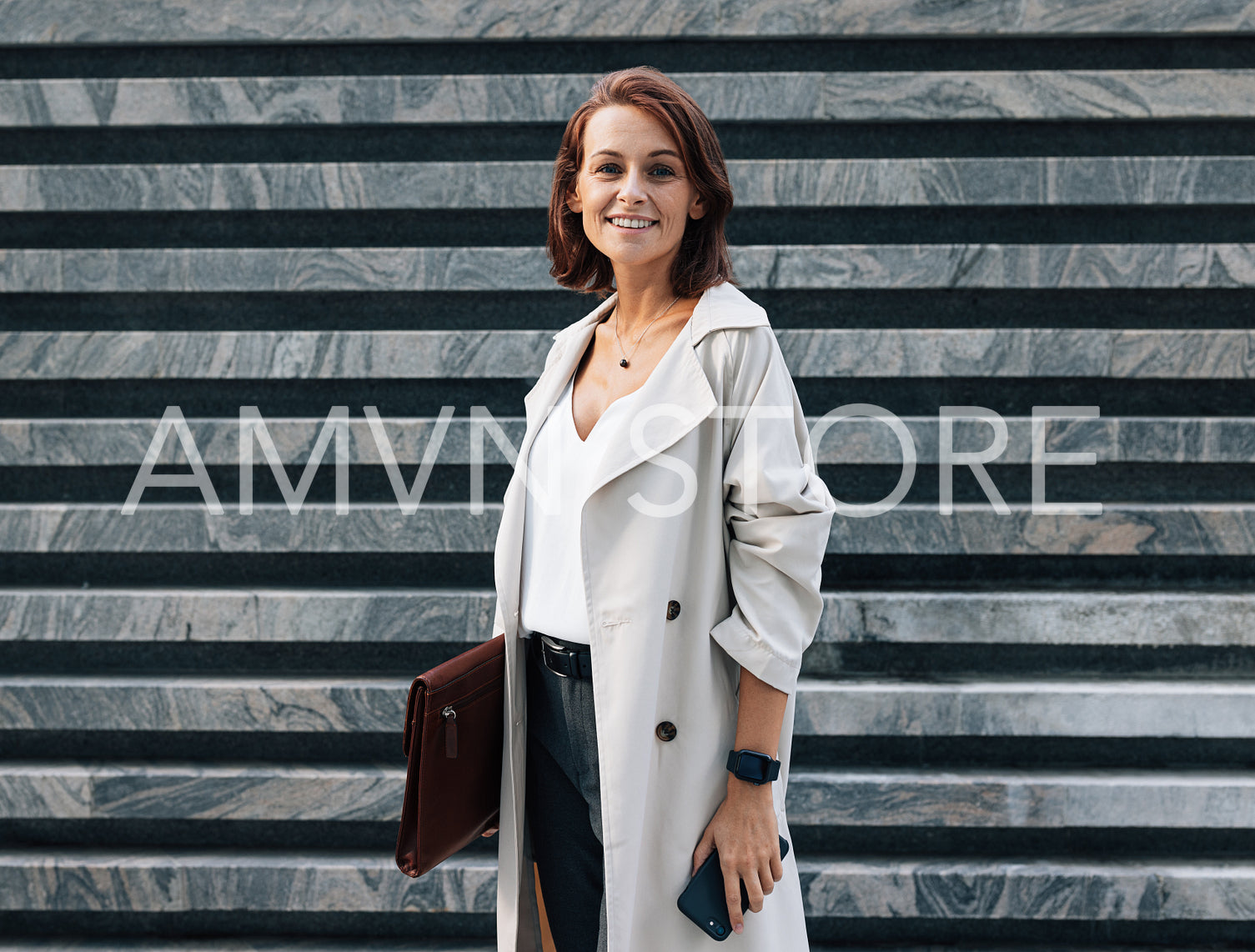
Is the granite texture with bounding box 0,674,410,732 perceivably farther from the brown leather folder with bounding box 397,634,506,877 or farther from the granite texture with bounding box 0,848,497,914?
the brown leather folder with bounding box 397,634,506,877

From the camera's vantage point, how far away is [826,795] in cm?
294

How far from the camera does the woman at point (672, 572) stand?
5.23 feet

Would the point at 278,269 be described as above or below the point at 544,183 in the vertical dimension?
below

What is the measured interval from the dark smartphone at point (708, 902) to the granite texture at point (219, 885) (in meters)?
1.64

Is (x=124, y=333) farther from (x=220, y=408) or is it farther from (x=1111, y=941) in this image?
(x=1111, y=941)

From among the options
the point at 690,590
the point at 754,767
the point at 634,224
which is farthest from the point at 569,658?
the point at 634,224

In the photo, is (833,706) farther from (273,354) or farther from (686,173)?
(273,354)

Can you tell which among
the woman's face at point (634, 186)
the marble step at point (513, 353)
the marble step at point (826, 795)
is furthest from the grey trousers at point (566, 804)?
the marble step at point (513, 353)

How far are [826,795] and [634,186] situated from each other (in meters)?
2.25

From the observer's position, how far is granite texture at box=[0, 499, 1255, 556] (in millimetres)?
2984

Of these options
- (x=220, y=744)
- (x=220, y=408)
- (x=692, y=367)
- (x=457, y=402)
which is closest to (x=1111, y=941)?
(x=692, y=367)

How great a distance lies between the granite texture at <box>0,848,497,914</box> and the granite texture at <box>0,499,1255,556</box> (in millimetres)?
1143

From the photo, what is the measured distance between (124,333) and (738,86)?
7.96 feet

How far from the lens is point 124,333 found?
3.08 m
